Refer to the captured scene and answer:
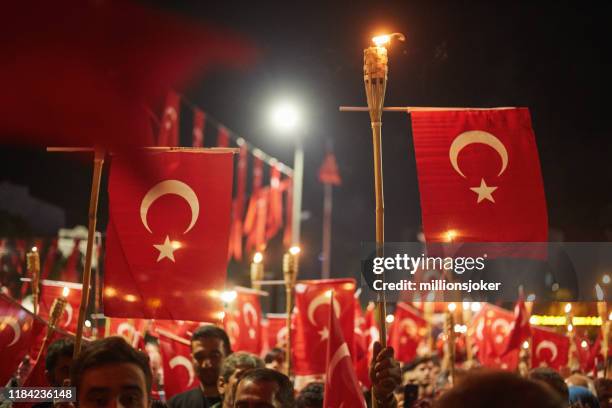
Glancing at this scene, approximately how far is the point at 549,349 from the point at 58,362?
10376 mm

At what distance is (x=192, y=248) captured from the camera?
6.88 m

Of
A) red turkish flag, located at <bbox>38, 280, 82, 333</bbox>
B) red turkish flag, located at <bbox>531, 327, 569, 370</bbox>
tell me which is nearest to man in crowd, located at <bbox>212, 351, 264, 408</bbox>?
red turkish flag, located at <bbox>38, 280, 82, 333</bbox>

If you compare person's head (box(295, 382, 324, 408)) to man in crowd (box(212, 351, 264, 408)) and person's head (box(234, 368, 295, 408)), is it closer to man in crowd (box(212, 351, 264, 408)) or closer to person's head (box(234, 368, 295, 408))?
man in crowd (box(212, 351, 264, 408))

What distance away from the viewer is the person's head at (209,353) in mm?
6762

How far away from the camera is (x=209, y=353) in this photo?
6.82m

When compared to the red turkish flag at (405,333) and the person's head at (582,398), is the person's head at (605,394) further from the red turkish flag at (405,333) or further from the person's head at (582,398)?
the red turkish flag at (405,333)

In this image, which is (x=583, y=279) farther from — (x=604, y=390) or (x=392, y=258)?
(x=392, y=258)

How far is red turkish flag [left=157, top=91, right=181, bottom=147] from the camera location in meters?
18.0

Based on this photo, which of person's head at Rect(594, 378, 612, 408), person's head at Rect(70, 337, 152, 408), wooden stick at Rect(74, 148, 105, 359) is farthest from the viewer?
person's head at Rect(594, 378, 612, 408)

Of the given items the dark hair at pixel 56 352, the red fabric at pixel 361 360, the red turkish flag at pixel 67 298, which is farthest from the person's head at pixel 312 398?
the red fabric at pixel 361 360

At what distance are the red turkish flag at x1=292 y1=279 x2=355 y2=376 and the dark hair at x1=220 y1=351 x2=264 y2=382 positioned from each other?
4818 mm

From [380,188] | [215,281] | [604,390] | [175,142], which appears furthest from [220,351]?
[175,142]

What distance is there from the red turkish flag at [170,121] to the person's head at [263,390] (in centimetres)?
1324

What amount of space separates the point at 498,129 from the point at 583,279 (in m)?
3.49
